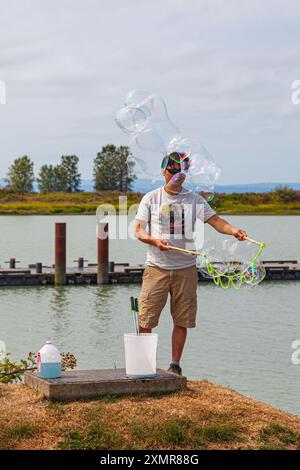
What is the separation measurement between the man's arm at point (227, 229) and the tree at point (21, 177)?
14140cm

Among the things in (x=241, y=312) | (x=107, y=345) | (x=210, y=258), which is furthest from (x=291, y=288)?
(x=210, y=258)

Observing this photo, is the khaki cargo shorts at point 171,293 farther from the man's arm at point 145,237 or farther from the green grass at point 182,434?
the green grass at point 182,434

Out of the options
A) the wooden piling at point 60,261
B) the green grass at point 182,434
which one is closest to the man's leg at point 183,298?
the green grass at point 182,434

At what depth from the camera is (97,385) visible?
7.34m

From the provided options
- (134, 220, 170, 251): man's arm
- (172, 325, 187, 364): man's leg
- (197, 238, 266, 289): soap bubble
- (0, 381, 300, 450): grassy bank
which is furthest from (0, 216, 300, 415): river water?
A: (0, 381, 300, 450): grassy bank

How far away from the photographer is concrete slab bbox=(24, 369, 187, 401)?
725 centimetres

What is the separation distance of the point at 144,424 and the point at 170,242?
1.63 m

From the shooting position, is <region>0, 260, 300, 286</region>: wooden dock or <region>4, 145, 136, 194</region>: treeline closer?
<region>0, 260, 300, 286</region>: wooden dock

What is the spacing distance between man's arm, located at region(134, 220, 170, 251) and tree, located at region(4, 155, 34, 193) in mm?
141440

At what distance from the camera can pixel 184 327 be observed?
785cm

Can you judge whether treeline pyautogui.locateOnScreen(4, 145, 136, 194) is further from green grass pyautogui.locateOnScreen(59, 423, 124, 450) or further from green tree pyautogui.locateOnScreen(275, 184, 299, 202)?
green grass pyautogui.locateOnScreen(59, 423, 124, 450)

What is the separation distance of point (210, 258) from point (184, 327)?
25.5 inches

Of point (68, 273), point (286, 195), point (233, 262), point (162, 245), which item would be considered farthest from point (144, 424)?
point (286, 195)

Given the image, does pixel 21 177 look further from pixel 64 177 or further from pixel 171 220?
pixel 171 220
